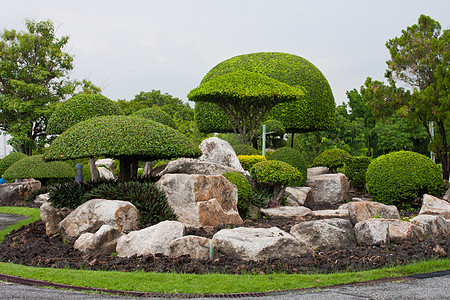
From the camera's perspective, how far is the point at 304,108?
26266 mm

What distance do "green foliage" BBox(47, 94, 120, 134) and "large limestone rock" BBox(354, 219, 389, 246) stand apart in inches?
378

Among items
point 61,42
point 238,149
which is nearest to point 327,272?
point 238,149

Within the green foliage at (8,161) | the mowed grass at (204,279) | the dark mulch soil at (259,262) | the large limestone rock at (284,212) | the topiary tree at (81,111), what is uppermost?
the topiary tree at (81,111)

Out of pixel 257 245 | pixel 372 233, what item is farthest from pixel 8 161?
pixel 372 233

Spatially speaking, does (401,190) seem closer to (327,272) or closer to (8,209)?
(327,272)

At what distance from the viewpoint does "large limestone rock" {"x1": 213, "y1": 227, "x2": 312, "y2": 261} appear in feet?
22.7

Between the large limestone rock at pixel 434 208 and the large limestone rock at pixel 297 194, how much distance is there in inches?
162

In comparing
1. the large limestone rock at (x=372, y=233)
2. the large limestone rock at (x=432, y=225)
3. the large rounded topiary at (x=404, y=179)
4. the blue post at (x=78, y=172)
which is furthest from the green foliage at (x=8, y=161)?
the large limestone rock at (x=432, y=225)

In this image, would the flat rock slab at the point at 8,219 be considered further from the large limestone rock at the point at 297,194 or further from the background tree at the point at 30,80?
the background tree at the point at 30,80

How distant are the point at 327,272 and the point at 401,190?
303 inches

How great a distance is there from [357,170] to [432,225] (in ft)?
30.1

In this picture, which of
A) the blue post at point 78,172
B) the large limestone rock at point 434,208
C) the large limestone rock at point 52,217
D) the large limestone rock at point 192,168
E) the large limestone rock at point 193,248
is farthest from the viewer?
the blue post at point 78,172

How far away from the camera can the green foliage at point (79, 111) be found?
1421 cm

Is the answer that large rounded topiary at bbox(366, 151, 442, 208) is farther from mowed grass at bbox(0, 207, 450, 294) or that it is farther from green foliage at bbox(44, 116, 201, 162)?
mowed grass at bbox(0, 207, 450, 294)
